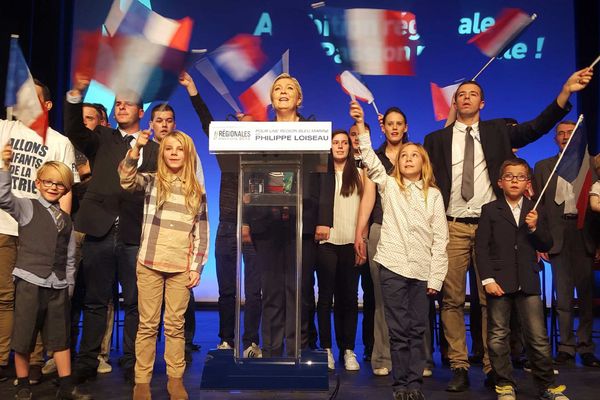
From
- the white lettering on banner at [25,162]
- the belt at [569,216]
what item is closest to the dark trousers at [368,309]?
the belt at [569,216]

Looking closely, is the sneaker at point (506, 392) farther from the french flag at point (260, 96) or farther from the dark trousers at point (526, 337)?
the french flag at point (260, 96)

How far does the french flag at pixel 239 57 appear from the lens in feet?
13.0

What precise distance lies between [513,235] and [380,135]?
4.34 metres

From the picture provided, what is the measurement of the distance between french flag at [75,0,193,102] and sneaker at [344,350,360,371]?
2.13 m

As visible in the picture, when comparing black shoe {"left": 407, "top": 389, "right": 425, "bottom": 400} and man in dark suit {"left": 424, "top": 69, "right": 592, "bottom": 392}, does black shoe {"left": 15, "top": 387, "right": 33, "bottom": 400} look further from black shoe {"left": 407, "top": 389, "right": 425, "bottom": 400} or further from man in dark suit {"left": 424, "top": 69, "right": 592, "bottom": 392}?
man in dark suit {"left": 424, "top": 69, "right": 592, "bottom": 392}

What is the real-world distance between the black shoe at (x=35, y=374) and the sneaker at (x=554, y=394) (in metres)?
2.89

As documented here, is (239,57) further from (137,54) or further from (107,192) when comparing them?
(107,192)

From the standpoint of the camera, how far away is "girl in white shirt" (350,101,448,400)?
3650 mm

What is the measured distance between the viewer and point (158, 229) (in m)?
3.61

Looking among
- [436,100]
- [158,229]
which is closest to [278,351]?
[158,229]

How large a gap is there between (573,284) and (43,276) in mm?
3880

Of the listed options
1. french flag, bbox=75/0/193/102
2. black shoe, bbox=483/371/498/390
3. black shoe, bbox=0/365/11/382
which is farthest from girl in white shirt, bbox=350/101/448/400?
black shoe, bbox=0/365/11/382

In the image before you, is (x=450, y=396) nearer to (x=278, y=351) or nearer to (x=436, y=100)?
(x=278, y=351)

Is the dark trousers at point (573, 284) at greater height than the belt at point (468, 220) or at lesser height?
lesser
